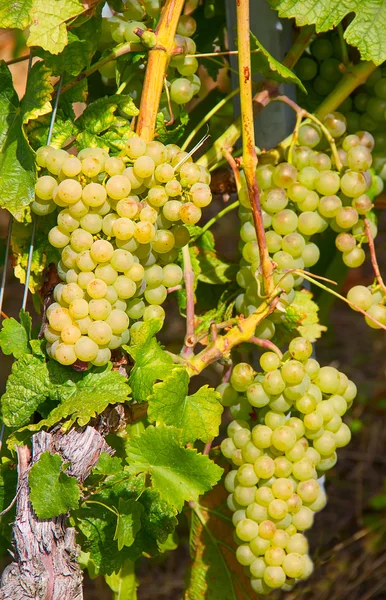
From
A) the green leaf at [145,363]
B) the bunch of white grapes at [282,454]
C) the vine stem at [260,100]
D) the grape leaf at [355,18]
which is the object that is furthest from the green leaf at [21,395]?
the grape leaf at [355,18]

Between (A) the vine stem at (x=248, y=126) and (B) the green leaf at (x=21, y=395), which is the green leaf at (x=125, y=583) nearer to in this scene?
(B) the green leaf at (x=21, y=395)

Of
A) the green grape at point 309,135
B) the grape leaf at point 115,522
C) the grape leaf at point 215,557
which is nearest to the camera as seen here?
the grape leaf at point 115,522

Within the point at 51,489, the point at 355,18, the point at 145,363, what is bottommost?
the point at 51,489

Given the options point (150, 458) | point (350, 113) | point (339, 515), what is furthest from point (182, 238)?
point (339, 515)

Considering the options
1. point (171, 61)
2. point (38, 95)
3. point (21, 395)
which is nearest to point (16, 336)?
point (21, 395)

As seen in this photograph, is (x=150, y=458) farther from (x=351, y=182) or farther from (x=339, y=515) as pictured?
(x=339, y=515)

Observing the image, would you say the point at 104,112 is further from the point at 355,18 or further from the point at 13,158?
the point at 355,18

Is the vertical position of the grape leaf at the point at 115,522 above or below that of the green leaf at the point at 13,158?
below
